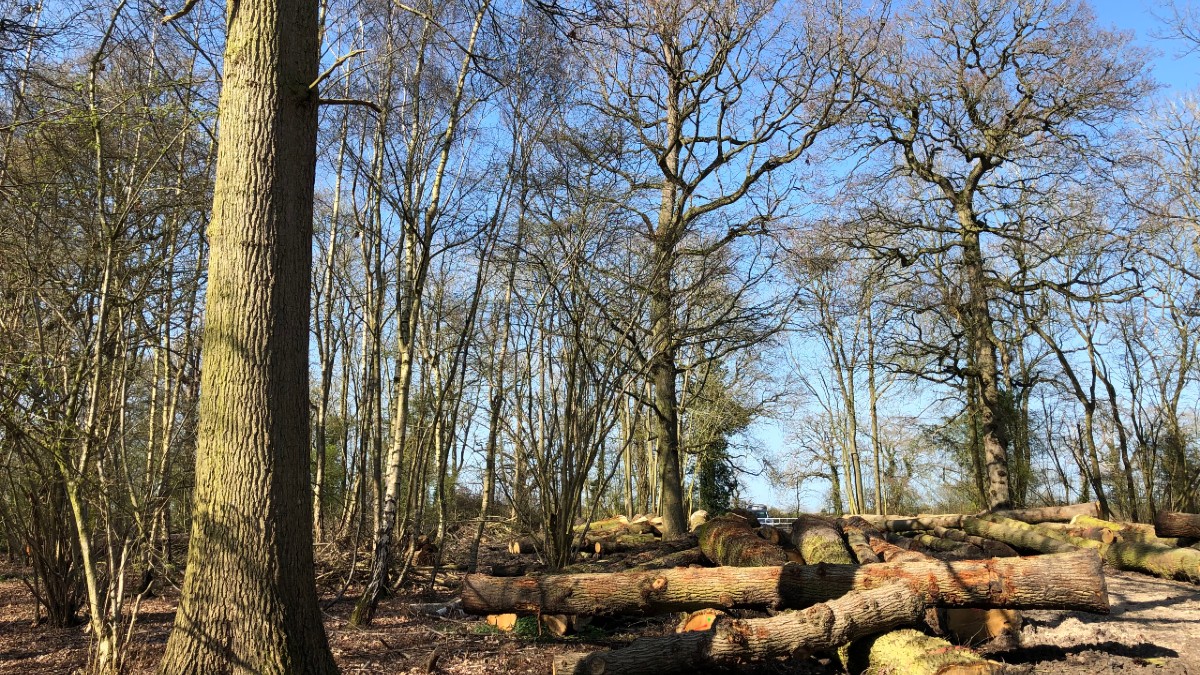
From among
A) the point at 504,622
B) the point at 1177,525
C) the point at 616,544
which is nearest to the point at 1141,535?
the point at 1177,525

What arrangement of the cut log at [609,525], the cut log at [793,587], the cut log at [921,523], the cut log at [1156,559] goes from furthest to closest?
the cut log at [609,525]
the cut log at [921,523]
the cut log at [1156,559]
the cut log at [793,587]

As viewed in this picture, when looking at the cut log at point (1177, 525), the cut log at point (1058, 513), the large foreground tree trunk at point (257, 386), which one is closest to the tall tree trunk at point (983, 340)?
the cut log at point (1058, 513)

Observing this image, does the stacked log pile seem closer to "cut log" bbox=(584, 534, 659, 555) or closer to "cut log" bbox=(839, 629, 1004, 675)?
"cut log" bbox=(839, 629, 1004, 675)

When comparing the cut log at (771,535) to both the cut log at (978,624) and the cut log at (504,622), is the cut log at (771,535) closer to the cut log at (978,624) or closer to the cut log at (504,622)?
the cut log at (978,624)

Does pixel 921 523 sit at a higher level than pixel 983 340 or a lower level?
lower

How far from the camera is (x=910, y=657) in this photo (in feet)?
16.2

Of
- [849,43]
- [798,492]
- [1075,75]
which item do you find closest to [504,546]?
[849,43]

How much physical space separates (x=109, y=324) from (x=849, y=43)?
11036mm

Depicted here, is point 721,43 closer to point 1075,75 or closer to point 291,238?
point 1075,75

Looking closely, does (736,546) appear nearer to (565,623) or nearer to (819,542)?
(819,542)

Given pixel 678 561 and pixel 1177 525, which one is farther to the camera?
pixel 1177 525

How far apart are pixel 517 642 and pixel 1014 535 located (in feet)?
25.9

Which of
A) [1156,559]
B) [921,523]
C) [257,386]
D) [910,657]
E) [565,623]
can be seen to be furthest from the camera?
[921,523]

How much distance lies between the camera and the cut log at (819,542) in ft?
26.0
